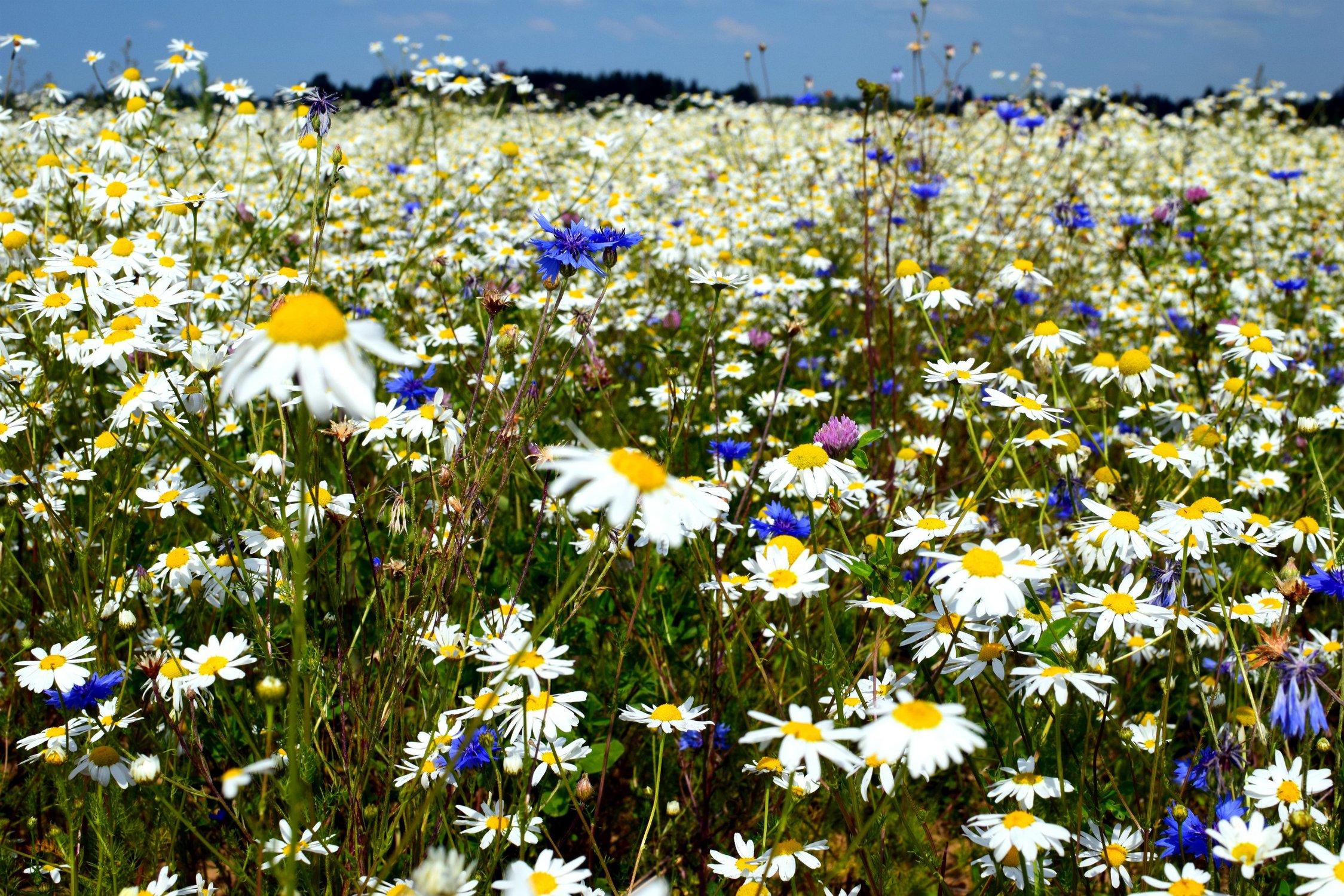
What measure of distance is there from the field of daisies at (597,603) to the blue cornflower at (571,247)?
0.05 ft

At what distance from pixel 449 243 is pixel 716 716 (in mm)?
3391

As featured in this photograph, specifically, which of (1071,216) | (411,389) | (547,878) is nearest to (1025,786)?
(547,878)

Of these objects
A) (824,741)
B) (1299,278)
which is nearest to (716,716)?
(824,741)

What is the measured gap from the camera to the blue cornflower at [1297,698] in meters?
1.27

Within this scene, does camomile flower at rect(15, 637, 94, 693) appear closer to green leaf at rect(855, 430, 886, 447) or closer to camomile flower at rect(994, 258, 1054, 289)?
green leaf at rect(855, 430, 886, 447)

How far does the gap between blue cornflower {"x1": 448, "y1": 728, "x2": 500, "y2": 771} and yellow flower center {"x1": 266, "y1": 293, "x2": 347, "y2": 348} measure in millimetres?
882

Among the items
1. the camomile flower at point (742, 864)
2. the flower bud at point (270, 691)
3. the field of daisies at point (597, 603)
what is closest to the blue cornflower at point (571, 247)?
the field of daisies at point (597, 603)

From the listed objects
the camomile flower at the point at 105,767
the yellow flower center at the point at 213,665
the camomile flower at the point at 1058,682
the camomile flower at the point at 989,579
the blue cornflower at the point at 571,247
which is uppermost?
the blue cornflower at the point at 571,247

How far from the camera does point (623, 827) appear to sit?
2.21 meters

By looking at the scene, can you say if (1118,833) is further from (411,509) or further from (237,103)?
(237,103)

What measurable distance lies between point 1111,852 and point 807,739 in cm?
78

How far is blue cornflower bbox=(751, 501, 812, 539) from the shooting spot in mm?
2037

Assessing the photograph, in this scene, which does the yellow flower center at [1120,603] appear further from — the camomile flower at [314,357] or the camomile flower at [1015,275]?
the camomile flower at [314,357]

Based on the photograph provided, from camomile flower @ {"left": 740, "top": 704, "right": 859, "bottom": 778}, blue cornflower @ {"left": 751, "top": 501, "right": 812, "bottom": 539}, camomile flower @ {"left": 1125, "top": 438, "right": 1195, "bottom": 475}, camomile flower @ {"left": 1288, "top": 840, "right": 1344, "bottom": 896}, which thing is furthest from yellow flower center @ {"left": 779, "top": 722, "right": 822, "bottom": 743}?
camomile flower @ {"left": 1125, "top": 438, "right": 1195, "bottom": 475}
